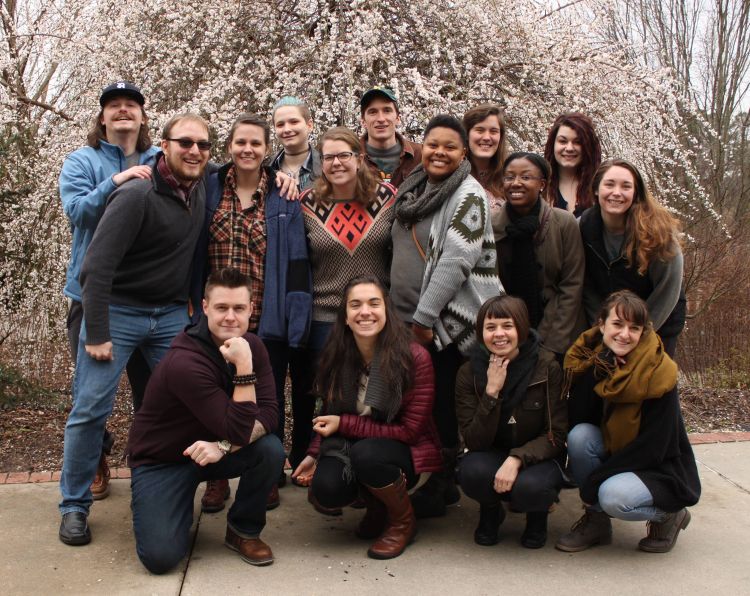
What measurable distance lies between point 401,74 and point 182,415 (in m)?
2.90

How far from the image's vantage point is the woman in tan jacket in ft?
10.3

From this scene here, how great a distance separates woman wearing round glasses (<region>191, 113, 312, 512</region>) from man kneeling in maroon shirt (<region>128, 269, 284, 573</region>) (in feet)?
0.91

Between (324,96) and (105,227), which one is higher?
(324,96)

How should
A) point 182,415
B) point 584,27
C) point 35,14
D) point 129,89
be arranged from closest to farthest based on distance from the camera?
point 182,415 → point 129,89 → point 584,27 → point 35,14

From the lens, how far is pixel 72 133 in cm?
523

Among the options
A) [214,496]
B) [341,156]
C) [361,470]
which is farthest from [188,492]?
[341,156]

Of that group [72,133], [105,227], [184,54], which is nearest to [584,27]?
[184,54]

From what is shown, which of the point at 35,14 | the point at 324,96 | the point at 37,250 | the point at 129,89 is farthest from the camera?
the point at 35,14

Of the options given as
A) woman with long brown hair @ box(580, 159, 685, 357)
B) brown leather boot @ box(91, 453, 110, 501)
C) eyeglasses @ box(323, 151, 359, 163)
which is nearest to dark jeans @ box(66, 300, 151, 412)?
brown leather boot @ box(91, 453, 110, 501)

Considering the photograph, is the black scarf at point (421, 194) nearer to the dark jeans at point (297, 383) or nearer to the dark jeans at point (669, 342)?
the dark jeans at point (297, 383)

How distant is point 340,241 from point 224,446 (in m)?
1.04

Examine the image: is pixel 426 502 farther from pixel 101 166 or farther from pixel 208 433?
pixel 101 166

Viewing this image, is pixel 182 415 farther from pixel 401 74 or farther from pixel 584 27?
pixel 584 27

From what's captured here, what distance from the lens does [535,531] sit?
3.25 m
